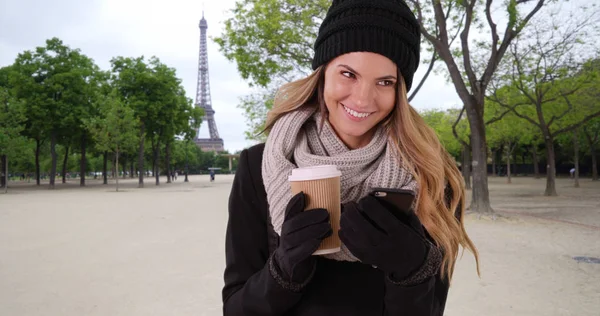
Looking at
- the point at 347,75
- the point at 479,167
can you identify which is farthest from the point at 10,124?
the point at 347,75

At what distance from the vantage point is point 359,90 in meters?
1.55

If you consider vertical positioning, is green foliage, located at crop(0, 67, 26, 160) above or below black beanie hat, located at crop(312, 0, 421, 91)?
above

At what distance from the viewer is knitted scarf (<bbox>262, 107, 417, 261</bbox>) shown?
58.7 inches

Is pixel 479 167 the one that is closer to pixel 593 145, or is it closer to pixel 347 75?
pixel 347 75

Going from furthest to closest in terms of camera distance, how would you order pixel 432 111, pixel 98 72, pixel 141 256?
1. pixel 432 111
2. pixel 98 72
3. pixel 141 256

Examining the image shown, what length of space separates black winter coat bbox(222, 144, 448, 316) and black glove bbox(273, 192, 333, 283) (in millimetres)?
101

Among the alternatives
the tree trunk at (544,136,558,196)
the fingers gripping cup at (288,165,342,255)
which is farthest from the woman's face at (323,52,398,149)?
the tree trunk at (544,136,558,196)

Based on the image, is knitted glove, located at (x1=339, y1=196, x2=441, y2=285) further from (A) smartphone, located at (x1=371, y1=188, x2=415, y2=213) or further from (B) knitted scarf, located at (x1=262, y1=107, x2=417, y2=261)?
(B) knitted scarf, located at (x1=262, y1=107, x2=417, y2=261)

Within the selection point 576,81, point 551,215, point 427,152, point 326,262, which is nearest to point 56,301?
point 326,262

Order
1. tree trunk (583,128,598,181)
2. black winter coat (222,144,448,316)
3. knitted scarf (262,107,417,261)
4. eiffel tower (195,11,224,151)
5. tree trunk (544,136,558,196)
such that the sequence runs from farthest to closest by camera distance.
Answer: eiffel tower (195,11,224,151) → tree trunk (583,128,598,181) → tree trunk (544,136,558,196) → knitted scarf (262,107,417,261) → black winter coat (222,144,448,316)

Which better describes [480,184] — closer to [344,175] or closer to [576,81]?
[576,81]

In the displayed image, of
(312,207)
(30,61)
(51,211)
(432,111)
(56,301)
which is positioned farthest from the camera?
(432,111)

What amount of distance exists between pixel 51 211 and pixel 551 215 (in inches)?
661

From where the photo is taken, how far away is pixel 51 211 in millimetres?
14617
